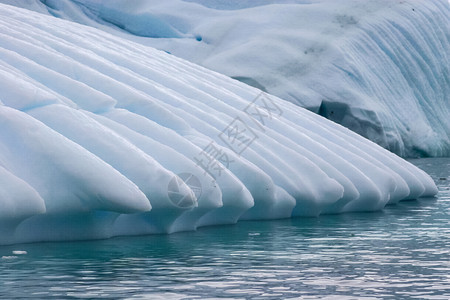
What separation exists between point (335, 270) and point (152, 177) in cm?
222

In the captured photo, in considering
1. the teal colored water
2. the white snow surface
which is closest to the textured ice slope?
the teal colored water

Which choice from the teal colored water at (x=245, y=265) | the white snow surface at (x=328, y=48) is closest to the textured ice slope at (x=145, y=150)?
the teal colored water at (x=245, y=265)

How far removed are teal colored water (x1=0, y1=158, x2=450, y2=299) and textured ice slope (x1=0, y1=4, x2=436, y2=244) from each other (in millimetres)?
272

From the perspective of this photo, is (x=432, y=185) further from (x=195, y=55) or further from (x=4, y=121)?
(x=195, y=55)

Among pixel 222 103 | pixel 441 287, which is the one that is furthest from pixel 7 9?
pixel 441 287

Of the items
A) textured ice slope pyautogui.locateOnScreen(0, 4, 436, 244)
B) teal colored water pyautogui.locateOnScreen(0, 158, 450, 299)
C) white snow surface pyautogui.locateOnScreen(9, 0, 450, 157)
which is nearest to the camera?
teal colored water pyautogui.locateOnScreen(0, 158, 450, 299)

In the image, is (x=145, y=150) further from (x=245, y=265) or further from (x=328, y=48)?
(x=328, y=48)

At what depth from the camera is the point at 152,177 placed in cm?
748

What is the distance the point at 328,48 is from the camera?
23906 millimetres

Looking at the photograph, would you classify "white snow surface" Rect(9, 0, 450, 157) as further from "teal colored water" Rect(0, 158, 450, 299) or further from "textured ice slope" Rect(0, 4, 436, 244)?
"teal colored water" Rect(0, 158, 450, 299)

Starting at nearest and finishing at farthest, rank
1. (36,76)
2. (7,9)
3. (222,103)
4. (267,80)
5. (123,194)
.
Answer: (123,194) → (36,76) → (222,103) → (7,9) → (267,80)

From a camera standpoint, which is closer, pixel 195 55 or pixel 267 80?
pixel 267 80

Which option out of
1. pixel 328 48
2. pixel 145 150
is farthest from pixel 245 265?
pixel 328 48

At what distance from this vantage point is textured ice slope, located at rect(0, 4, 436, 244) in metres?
6.88
